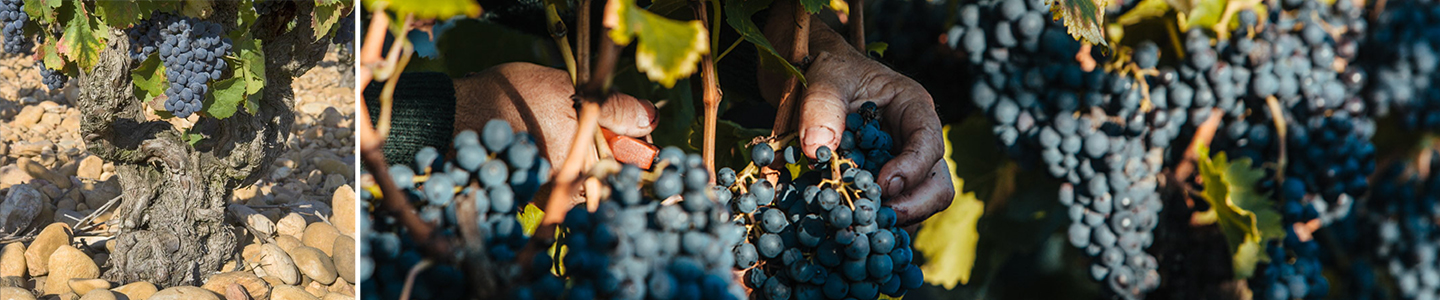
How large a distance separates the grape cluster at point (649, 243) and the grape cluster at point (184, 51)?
134cm

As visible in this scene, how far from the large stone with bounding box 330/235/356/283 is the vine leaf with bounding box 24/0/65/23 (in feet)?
2.17

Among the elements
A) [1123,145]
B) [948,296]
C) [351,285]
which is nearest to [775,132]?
[1123,145]

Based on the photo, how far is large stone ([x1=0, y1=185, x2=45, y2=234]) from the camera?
2.03 metres

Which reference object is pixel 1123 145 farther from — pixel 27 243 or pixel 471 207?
pixel 27 243

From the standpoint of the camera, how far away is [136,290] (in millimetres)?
1732

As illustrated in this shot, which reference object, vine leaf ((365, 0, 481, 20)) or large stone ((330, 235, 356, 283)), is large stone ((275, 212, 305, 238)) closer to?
large stone ((330, 235, 356, 283))

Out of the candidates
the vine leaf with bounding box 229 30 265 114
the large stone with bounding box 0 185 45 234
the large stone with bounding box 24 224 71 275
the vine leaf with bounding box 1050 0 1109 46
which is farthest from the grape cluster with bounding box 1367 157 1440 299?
the large stone with bounding box 0 185 45 234

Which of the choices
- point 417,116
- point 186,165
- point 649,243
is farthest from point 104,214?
point 649,243

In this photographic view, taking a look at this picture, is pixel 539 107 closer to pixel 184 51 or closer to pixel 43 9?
pixel 184 51

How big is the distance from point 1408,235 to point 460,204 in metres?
1.30

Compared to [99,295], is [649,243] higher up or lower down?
higher up

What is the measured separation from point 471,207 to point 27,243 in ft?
7.17

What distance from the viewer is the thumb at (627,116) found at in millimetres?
601

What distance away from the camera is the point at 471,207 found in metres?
0.41
